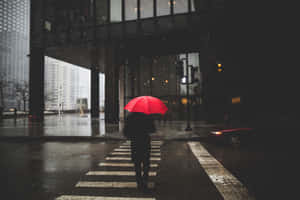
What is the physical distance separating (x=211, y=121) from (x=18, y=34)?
162208 mm

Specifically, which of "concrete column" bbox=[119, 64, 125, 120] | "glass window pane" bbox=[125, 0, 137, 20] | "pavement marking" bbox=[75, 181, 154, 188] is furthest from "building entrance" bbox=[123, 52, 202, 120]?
"pavement marking" bbox=[75, 181, 154, 188]

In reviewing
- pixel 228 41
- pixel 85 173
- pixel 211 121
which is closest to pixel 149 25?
pixel 228 41

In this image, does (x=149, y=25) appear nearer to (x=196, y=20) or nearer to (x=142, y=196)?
(x=196, y=20)

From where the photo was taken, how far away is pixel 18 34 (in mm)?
132875

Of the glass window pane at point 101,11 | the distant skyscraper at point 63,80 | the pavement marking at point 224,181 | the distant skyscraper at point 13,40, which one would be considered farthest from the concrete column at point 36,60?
the distant skyscraper at point 13,40

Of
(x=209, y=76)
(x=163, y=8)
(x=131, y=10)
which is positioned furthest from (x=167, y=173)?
(x=131, y=10)

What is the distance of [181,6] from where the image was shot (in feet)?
64.4

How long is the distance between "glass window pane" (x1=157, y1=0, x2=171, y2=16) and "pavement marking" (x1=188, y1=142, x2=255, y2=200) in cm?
1761

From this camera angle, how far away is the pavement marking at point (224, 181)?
3.90 meters

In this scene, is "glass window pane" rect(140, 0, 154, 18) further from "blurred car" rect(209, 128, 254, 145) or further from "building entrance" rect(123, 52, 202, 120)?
"blurred car" rect(209, 128, 254, 145)

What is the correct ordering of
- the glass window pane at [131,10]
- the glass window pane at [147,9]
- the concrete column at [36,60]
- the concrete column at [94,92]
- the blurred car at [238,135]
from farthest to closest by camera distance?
the concrete column at [94,92]
the concrete column at [36,60]
the glass window pane at [131,10]
the glass window pane at [147,9]
the blurred car at [238,135]

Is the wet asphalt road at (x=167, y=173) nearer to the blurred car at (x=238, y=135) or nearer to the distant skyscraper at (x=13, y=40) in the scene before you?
the blurred car at (x=238, y=135)

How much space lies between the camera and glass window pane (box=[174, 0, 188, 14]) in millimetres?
19562

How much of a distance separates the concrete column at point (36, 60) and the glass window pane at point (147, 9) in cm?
1337
